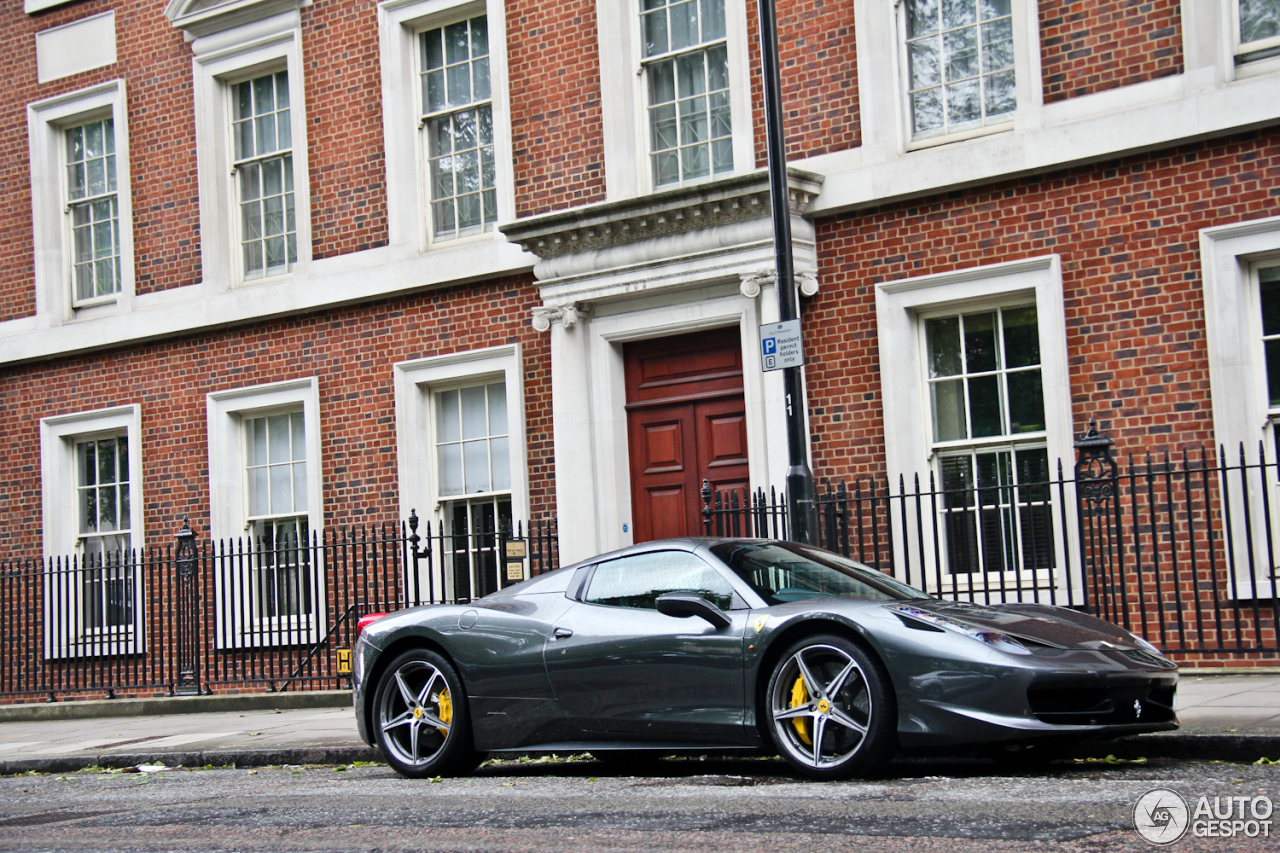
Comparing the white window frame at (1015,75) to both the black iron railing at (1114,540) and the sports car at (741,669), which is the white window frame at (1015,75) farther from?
the sports car at (741,669)

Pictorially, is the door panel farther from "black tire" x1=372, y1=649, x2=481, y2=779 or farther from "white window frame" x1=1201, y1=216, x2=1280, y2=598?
"white window frame" x1=1201, y1=216, x2=1280, y2=598

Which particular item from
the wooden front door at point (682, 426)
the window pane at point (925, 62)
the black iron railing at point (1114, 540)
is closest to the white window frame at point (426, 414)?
the wooden front door at point (682, 426)

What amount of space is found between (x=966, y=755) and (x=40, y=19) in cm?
1585

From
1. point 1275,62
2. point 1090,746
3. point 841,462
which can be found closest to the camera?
point 1090,746

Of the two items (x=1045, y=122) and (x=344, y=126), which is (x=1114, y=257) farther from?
(x=344, y=126)

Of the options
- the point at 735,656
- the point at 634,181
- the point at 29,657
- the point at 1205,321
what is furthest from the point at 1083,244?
the point at 29,657

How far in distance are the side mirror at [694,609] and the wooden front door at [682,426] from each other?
6.55m

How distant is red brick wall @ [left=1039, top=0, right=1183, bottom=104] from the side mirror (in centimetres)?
681

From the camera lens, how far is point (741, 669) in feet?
23.4

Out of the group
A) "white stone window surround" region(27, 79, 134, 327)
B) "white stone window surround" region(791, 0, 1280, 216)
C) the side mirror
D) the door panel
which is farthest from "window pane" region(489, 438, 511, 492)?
the side mirror

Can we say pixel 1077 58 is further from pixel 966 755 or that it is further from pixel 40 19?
pixel 40 19

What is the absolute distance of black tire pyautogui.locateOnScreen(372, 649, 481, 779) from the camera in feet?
26.7

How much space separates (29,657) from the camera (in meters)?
17.5

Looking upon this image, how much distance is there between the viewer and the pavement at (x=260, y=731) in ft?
24.0
